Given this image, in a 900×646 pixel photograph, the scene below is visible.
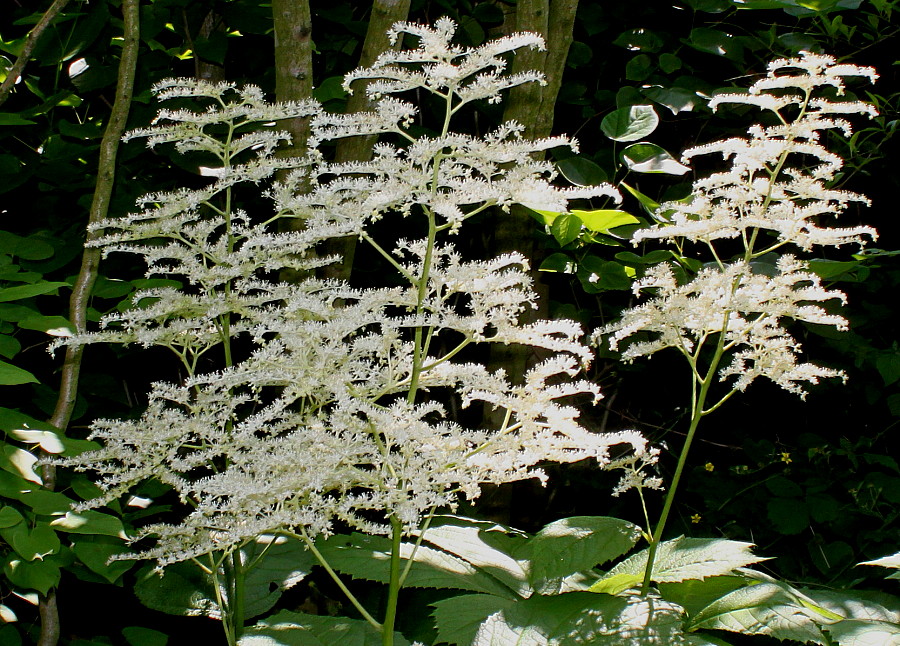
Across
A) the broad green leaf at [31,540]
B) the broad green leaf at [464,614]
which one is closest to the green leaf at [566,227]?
the broad green leaf at [464,614]

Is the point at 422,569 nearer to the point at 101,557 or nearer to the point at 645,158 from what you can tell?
the point at 101,557

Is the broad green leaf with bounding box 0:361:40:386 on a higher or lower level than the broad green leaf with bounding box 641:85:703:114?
lower

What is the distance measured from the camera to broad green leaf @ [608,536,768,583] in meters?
1.43

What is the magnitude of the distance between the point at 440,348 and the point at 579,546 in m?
1.25

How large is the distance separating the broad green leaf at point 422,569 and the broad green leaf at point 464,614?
0.05 metres

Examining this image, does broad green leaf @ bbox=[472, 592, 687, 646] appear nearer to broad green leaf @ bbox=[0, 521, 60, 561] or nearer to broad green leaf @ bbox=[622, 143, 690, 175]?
broad green leaf @ bbox=[0, 521, 60, 561]

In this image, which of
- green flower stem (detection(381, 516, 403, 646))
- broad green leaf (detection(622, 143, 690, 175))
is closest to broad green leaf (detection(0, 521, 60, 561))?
green flower stem (detection(381, 516, 403, 646))

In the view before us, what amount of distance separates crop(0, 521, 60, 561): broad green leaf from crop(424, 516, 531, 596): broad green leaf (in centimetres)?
74

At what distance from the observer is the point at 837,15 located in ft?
8.74

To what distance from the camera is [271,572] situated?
1741 millimetres

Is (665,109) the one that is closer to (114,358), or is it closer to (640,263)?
(640,263)

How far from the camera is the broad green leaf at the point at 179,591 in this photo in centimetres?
167

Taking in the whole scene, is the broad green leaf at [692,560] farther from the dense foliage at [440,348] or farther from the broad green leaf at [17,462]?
the broad green leaf at [17,462]

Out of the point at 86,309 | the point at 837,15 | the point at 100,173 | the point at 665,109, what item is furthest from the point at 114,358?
the point at 837,15
